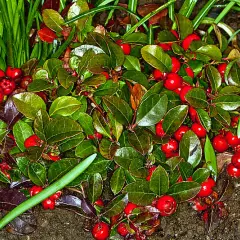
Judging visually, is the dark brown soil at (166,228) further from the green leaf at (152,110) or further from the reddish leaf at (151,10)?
the reddish leaf at (151,10)

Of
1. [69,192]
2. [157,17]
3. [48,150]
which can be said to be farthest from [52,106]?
[157,17]

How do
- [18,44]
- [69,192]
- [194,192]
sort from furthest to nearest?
1. [18,44]
2. [69,192]
3. [194,192]

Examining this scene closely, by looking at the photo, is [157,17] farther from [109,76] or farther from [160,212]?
[160,212]

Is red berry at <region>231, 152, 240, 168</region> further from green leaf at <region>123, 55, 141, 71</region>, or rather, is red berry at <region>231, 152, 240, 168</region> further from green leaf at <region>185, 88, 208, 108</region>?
green leaf at <region>123, 55, 141, 71</region>

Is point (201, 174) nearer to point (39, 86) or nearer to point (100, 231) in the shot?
point (100, 231)

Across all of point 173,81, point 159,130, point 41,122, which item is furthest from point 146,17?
point 41,122

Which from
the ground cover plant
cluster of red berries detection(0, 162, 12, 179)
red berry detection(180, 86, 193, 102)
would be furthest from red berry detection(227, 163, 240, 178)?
cluster of red berries detection(0, 162, 12, 179)
